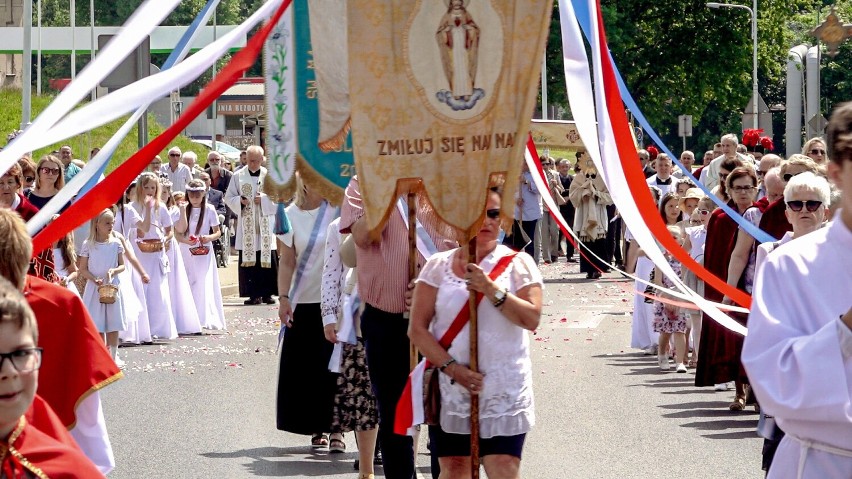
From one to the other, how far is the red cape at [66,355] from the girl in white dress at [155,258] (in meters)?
11.3

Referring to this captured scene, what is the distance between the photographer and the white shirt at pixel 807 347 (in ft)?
12.1

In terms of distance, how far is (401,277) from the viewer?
7.23 metres

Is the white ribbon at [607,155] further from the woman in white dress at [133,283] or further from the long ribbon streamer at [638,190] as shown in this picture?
the woman in white dress at [133,283]

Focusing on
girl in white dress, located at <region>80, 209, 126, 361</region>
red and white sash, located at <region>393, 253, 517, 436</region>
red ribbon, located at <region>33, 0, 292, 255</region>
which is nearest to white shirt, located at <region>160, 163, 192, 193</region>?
girl in white dress, located at <region>80, 209, 126, 361</region>

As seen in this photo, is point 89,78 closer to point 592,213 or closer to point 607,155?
point 607,155

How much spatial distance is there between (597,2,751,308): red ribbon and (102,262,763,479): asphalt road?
2982 mm

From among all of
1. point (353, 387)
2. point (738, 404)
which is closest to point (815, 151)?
point (738, 404)

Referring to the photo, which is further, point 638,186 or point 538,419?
point 538,419

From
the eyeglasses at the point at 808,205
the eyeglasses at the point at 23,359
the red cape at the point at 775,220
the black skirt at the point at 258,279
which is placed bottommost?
the black skirt at the point at 258,279

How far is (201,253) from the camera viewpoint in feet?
59.4

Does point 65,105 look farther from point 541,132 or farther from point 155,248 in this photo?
point 541,132

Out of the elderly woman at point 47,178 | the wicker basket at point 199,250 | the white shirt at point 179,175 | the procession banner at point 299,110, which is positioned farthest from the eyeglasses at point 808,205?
the white shirt at point 179,175

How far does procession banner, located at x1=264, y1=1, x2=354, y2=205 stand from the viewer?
7.27m

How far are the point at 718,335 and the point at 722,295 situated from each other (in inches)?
11.6
